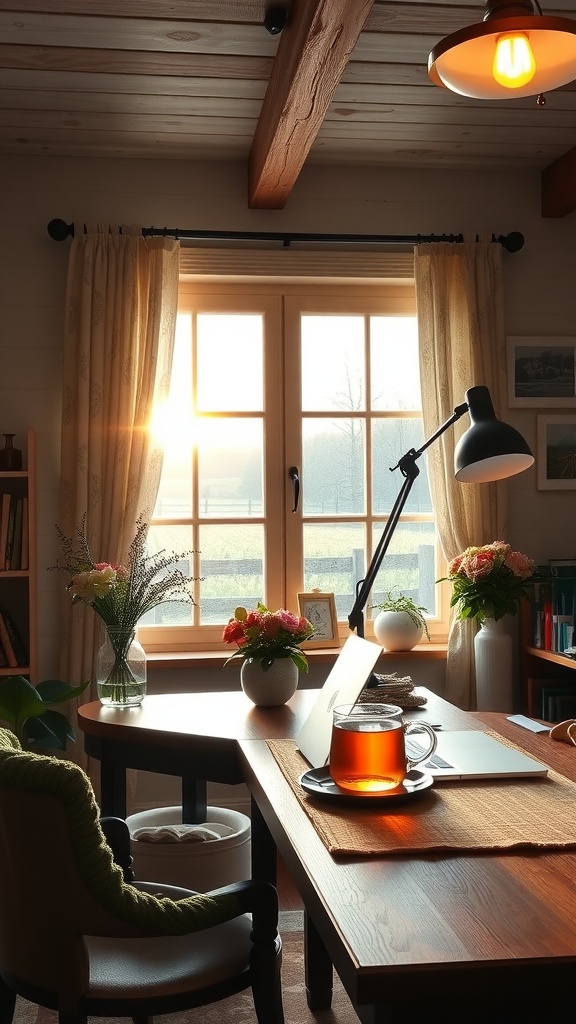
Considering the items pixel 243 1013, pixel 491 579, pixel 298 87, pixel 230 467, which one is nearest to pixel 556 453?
pixel 491 579

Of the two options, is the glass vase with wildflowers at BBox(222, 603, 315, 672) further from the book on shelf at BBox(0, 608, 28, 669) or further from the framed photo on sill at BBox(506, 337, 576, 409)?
the framed photo on sill at BBox(506, 337, 576, 409)

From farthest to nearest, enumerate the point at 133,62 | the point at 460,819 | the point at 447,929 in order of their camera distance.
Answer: the point at 133,62 → the point at 460,819 → the point at 447,929

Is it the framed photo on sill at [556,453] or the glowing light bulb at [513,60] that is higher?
the glowing light bulb at [513,60]

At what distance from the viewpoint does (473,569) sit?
3.75 m

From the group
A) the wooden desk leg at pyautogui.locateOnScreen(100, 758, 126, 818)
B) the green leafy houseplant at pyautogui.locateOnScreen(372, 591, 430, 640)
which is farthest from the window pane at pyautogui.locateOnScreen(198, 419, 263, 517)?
the wooden desk leg at pyautogui.locateOnScreen(100, 758, 126, 818)

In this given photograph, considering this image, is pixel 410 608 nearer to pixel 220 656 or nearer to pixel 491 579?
pixel 491 579

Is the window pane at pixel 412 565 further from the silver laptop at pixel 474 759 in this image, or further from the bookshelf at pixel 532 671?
the silver laptop at pixel 474 759

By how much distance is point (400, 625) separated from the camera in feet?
13.3

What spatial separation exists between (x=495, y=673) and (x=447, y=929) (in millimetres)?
2858

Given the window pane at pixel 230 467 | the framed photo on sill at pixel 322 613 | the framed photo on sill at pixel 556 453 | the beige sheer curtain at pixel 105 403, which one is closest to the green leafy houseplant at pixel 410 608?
the framed photo on sill at pixel 322 613

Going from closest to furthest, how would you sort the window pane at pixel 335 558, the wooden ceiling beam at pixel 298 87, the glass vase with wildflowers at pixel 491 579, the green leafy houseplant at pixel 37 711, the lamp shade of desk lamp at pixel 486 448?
the lamp shade of desk lamp at pixel 486 448, the wooden ceiling beam at pixel 298 87, the green leafy houseplant at pixel 37 711, the glass vase with wildflowers at pixel 491 579, the window pane at pixel 335 558

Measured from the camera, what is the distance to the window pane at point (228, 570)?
168 inches

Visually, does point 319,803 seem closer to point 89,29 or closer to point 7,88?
point 89,29

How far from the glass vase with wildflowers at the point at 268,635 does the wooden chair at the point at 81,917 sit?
35.1 inches
